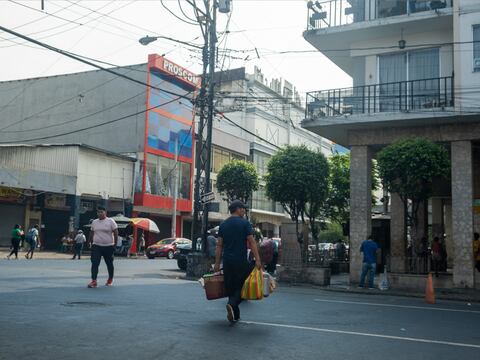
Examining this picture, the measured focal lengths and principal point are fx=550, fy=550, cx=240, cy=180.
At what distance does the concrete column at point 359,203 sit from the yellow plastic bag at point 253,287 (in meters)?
12.0

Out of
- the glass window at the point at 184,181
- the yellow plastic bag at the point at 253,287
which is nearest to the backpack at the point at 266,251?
the yellow plastic bag at the point at 253,287

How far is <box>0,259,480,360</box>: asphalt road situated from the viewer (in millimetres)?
5512

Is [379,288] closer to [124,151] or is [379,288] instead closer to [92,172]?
[92,172]

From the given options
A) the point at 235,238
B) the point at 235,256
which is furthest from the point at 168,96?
the point at 235,256

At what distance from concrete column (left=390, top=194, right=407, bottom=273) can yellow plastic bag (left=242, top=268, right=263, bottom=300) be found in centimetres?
1443

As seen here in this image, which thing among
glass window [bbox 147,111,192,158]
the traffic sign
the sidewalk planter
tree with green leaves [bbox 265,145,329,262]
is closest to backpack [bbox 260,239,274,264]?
tree with green leaves [bbox 265,145,329,262]

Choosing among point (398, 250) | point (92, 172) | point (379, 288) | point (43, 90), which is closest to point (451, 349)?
point (379, 288)

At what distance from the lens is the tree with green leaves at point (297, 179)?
18875 mm

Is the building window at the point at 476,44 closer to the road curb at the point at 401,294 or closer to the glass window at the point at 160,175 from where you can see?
the road curb at the point at 401,294

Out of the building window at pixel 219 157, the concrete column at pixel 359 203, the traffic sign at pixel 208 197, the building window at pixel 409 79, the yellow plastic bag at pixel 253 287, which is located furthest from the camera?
the building window at pixel 219 157

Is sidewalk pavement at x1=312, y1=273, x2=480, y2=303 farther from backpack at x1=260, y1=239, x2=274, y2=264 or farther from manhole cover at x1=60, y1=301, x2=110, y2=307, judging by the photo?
manhole cover at x1=60, y1=301, x2=110, y2=307

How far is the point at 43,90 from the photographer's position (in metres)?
47.3

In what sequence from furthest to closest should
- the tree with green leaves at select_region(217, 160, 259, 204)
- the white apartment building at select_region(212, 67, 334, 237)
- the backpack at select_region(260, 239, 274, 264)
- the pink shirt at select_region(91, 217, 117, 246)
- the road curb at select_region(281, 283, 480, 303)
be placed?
1. the white apartment building at select_region(212, 67, 334, 237)
2. the tree with green leaves at select_region(217, 160, 259, 204)
3. the backpack at select_region(260, 239, 274, 264)
4. the road curb at select_region(281, 283, 480, 303)
5. the pink shirt at select_region(91, 217, 117, 246)

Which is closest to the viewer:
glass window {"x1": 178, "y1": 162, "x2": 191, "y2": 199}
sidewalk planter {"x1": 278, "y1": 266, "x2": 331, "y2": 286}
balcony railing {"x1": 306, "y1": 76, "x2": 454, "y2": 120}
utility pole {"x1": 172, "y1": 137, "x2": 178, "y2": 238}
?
sidewalk planter {"x1": 278, "y1": 266, "x2": 331, "y2": 286}
